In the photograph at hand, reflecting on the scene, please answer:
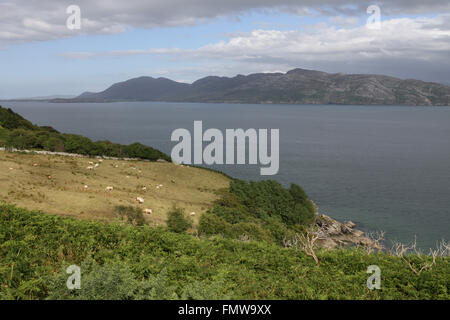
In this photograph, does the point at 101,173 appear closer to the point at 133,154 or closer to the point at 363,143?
the point at 133,154

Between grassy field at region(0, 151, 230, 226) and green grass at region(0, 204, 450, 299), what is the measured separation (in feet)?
20.1

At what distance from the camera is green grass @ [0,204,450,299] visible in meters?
9.14

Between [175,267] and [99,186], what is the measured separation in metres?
28.1

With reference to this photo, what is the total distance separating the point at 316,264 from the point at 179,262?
17.8ft

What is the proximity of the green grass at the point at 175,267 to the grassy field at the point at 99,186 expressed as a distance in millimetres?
6130

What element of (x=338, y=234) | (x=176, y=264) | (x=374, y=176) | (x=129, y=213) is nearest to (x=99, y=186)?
(x=129, y=213)

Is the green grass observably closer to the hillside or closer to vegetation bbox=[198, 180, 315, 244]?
the hillside

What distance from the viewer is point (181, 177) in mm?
55000

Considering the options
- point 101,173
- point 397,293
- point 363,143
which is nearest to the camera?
point 397,293

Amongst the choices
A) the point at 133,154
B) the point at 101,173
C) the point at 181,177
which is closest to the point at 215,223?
the point at 101,173

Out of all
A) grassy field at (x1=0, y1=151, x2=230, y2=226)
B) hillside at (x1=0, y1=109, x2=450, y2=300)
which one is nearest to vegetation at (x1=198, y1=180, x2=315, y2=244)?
grassy field at (x1=0, y1=151, x2=230, y2=226)

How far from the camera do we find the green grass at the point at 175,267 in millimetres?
9141

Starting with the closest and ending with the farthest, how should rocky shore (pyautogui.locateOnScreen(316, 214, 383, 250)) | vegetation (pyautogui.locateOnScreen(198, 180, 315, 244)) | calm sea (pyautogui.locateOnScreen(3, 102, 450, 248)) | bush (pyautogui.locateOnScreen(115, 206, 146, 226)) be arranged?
bush (pyautogui.locateOnScreen(115, 206, 146, 226)) → vegetation (pyautogui.locateOnScreen(198, 180, 315, 244)) → rocky shore (pyautogui.locateOnScreen(316, 214, 383, 250)) → calm sea (pyautogui.locateOnScreen(3, 102, 450, 248))
